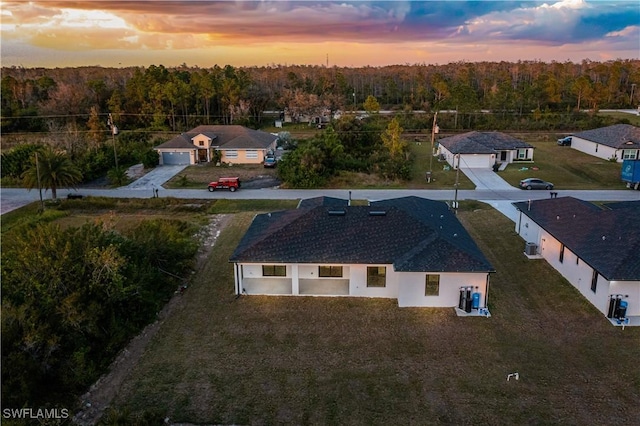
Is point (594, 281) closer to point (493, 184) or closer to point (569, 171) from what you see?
point (493, 184)

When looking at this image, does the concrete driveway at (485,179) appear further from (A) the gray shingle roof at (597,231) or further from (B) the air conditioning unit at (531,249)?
(B) the air conditioning unit at (531,249)

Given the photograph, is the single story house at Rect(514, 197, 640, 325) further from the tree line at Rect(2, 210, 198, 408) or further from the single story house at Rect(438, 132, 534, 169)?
the single story house at Rect(438, 132, 534, 169)

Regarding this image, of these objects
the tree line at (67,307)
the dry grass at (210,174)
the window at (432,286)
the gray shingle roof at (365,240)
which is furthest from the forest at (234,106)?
the tree line at (67,307)

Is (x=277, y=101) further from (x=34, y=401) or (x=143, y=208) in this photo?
(x=34, y=401)

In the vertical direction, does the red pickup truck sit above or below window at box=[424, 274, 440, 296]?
above

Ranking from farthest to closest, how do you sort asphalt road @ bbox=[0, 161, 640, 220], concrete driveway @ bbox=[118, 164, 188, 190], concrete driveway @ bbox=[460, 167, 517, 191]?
concrete driveway @ bbox=[118, 164, 188, 190]
concrete driveway @ bbox=[460, 167, 517, 191]
asphalt road @ bbox=[0, 161, 640, 220]

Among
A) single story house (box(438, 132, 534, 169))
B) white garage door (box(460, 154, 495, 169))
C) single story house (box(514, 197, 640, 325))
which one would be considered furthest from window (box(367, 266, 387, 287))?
white garage door (box(460, 154, 495, 169))

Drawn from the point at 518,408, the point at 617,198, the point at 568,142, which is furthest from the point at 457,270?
the point at 568,142
